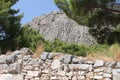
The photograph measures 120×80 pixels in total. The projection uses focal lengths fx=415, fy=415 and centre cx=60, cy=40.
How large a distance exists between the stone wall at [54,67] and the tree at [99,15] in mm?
3529

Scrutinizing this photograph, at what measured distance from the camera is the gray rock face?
22859 mm

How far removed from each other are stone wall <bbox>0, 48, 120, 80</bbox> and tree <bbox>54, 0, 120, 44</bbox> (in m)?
3.53

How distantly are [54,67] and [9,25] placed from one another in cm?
642

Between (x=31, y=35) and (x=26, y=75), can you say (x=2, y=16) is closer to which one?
(x=31, y=35)

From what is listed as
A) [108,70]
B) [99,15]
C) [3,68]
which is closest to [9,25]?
[99,15]

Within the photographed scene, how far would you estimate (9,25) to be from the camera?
16703 mm

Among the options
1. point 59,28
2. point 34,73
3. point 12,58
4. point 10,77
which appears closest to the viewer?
point 34,73

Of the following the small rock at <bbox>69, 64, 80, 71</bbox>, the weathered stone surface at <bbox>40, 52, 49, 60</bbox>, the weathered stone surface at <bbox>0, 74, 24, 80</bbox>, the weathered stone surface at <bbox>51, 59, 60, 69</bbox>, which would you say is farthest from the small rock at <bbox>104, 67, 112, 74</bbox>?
the weathered stone surface at <bbox>0, 74, 24, 80</bbox>

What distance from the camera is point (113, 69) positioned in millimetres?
10164

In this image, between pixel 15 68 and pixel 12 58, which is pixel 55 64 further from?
pixel 12 58

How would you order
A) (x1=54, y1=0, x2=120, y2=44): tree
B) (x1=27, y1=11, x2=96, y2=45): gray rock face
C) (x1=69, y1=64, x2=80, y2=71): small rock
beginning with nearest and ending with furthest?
1. (x1=69, y1=64, x2=80, y2=71): small rock
2. (x1=54, y1=0, x2=120, y2=44): tree
3. (x1=27, y1=11, x2=96, y2=45): gray rock face

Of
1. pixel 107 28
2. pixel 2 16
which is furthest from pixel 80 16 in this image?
pixel 2 16

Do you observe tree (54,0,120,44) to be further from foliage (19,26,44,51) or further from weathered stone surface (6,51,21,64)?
weathered stone surface (6,51,21,64)

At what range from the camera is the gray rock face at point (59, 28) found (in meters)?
22.9
